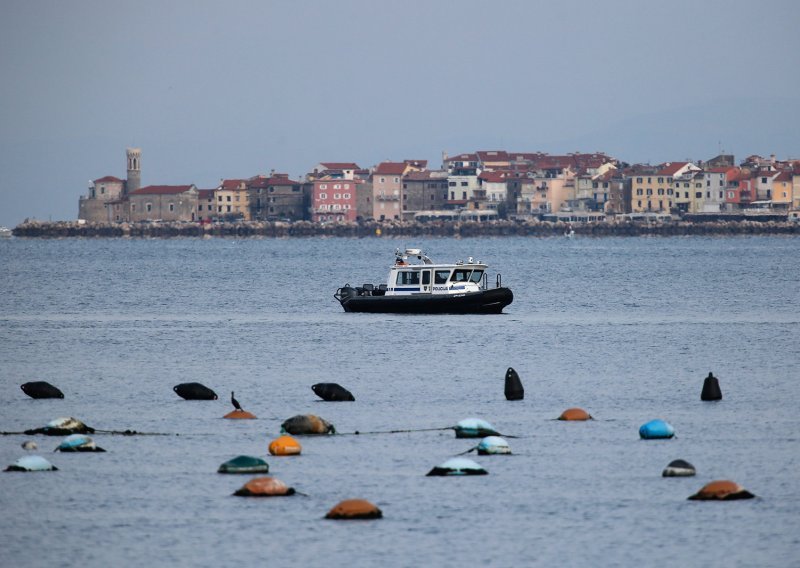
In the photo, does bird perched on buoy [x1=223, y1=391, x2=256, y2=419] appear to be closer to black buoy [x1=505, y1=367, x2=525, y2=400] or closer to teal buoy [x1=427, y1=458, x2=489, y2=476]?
black buoy [x1=505, y1=367, x2=525, y2=400]

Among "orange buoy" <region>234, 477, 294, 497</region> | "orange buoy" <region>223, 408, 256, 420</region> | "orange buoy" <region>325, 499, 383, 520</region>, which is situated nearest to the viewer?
"orange buoy" <region>325, 499, 383, 520</region>

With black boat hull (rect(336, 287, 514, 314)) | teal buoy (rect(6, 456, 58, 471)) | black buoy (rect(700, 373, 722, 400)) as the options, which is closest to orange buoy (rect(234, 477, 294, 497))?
teal buoy (rect(6, 456, 58, 471))

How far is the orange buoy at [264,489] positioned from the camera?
74.5 ft

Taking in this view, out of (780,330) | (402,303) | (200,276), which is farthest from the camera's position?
(200,276)

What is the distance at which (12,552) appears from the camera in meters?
20.0

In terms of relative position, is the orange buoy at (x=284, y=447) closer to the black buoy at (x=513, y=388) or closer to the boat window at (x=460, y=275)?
the black buoy at (x=513, y=388)

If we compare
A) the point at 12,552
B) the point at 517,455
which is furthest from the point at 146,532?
the point at 517,455

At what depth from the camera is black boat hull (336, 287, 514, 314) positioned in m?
55.1

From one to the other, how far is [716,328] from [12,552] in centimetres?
3567

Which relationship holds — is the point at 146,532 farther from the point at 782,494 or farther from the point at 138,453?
the point at 782,494

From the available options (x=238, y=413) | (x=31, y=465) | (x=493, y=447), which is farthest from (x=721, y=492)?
(x=238, y=413)

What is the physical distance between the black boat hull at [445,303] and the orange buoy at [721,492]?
3266 centimetres

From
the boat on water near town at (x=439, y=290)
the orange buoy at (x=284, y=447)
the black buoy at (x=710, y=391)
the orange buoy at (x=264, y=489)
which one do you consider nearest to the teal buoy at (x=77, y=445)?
the orange buoy at (x=284, y=447)

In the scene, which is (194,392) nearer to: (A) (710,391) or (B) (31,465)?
(B) (31,465)
